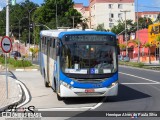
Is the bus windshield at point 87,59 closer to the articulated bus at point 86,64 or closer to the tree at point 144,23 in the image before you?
the articulated bus at point 86,64

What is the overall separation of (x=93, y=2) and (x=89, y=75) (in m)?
114

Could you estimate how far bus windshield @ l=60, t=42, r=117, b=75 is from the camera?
15539mm

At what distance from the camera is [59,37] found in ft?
53.2

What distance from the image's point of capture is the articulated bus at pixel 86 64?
50.7 ft

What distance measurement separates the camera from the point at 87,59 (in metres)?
15.6

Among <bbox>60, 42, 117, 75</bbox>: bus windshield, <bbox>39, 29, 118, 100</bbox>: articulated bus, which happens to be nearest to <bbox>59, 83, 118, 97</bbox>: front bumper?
<bbox>39, 29, 118, 100</bbox>: articulated bus

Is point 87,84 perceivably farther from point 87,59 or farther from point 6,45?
point 6,45

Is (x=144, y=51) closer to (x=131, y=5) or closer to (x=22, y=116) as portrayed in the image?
(x=131, y=5)

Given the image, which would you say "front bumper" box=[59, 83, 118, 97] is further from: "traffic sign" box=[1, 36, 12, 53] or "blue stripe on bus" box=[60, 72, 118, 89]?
"traffic sign" box=[1, 36, 12, 53]

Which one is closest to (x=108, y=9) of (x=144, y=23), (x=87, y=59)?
(x=144, y=23)

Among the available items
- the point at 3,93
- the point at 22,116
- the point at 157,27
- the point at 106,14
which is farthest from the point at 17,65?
the point at 106,14

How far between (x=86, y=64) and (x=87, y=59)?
0.19 meters

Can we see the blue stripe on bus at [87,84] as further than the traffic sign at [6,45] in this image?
No

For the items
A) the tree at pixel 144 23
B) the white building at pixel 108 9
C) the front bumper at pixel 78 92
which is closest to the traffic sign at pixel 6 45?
the front bumper at pixel 78 92
